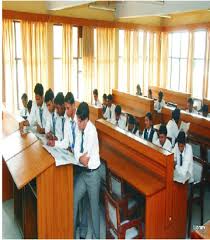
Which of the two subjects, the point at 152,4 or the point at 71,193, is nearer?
the point at 71,193

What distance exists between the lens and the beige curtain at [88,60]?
9367 millimetres

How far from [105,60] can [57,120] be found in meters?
5.48

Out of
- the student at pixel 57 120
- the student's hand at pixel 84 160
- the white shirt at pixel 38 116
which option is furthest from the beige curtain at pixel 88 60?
the student's hand at pixel 84 160

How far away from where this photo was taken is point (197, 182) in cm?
420

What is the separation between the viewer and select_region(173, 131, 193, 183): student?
4051 millimetres

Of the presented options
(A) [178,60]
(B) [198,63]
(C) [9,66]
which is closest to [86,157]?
(C) [9,66]

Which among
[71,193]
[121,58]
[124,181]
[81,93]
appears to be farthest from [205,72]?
[71,193]

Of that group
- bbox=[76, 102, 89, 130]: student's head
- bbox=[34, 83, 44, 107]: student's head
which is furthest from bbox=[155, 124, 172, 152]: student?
bbox=[34, 83, 44, 107]: student's head

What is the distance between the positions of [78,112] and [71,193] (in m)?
0.93

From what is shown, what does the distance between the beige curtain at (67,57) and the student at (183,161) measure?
541 centimetres

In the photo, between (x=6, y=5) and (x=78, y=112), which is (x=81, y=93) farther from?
(x=78, y=112)

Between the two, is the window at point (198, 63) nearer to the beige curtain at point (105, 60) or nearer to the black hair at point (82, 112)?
the beige curtain at point (105, 60)

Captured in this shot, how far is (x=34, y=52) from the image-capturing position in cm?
843

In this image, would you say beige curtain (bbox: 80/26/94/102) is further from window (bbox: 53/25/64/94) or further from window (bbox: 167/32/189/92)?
window (bbox: 167/32/189/92)
